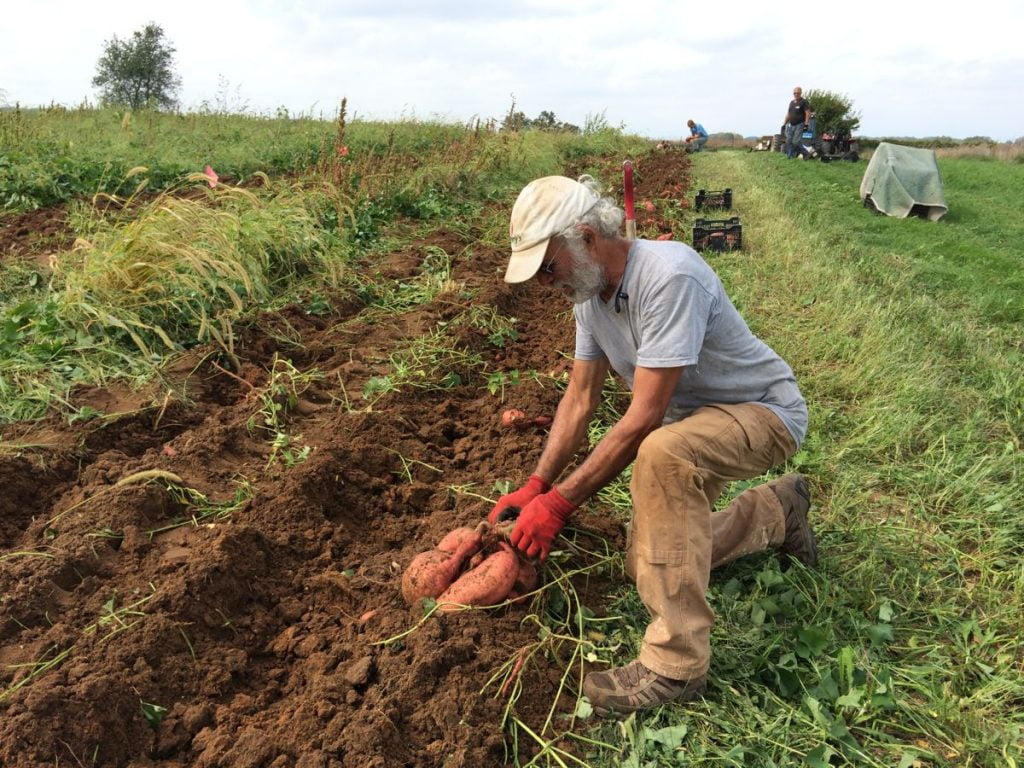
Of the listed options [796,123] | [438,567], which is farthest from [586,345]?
[796,123]

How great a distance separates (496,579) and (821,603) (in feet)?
3.83

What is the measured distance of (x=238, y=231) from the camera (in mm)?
5152

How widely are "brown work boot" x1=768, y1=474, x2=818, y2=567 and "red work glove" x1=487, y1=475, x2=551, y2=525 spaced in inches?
36.6

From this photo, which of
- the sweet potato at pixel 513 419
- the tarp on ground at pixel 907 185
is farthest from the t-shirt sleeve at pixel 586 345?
the tarp on ground at pixel 907 185

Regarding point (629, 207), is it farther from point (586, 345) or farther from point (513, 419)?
point (513, 419)

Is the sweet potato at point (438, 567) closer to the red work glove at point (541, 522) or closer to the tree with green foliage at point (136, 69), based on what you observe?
the red work glove at point (541, 522)

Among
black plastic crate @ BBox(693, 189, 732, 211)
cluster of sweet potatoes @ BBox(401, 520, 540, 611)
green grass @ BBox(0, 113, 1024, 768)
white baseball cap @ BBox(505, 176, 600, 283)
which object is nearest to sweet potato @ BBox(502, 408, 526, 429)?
green grass @ BBox(0, 113, 1024, 768)

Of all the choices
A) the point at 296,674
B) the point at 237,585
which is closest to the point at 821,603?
the point at 296,674

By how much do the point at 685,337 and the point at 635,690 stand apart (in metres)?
1.07

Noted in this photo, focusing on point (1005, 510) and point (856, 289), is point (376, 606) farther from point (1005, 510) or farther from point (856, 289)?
point (856, 289)

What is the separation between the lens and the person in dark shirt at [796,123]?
19.3 metres

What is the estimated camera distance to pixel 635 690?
2127mm

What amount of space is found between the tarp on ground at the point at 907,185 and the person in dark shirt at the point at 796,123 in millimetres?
8705

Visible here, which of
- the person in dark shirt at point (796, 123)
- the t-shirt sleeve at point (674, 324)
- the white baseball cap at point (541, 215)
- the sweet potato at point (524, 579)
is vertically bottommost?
the sweet potato at point (524, 579)
